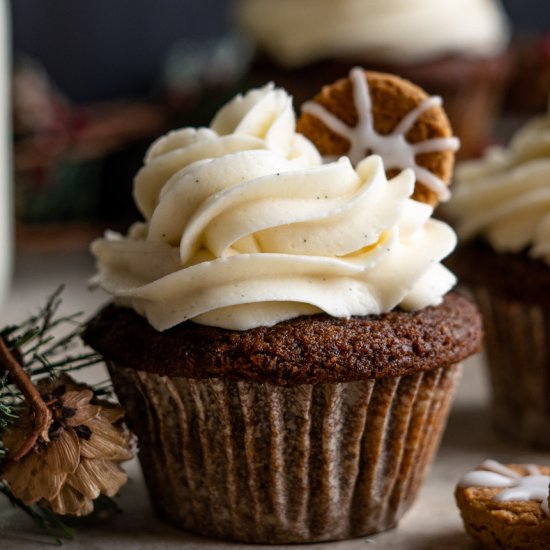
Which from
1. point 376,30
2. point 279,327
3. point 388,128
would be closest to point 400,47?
point 376,30

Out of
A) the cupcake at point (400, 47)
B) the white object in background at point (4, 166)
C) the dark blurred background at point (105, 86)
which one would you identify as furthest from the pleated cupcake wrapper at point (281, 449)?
the dark blurred background at point (105, 86)

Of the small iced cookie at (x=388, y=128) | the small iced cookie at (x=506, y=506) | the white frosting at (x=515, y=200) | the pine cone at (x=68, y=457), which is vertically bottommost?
the small iced cookie at (x=506, y=506)

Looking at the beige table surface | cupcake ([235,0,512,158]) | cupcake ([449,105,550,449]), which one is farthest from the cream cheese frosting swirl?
cupcake ([235,0,512,158])

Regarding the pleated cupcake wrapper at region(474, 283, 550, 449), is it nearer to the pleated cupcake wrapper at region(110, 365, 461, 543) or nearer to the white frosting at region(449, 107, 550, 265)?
the white frosting at region(449, 107, 550, 265)

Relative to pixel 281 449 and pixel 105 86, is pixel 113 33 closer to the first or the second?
pixel 105 86

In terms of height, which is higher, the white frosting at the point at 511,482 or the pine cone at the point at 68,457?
the pine cone at the point at 68,457

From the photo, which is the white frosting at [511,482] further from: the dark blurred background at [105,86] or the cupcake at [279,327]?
the dark blurred background at [105,86]

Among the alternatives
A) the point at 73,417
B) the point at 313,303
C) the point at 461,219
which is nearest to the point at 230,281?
the point at 313,303
